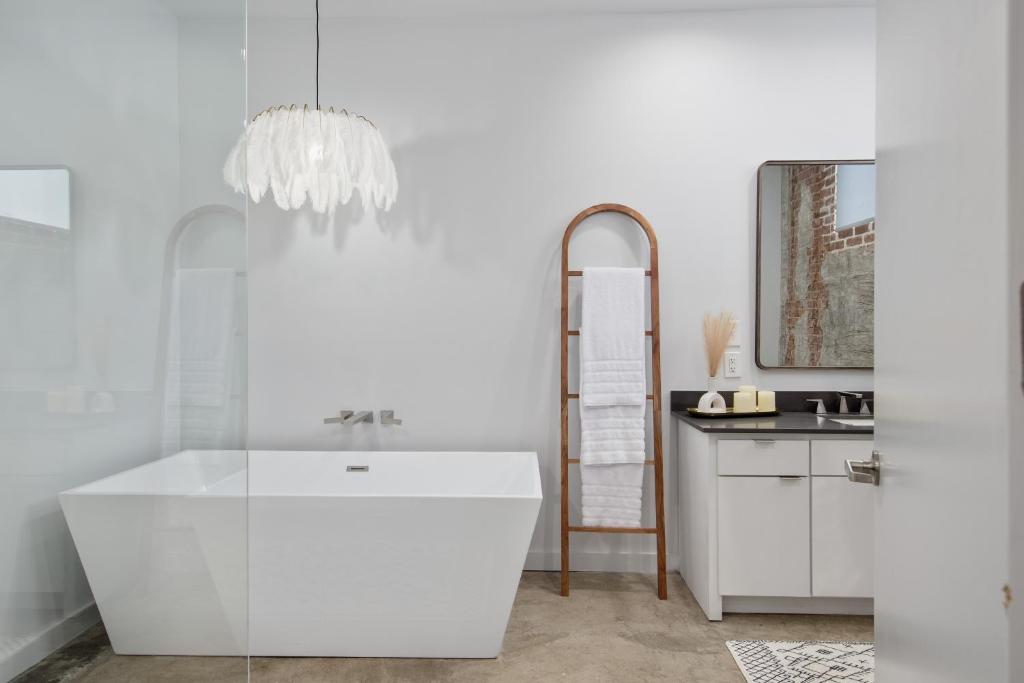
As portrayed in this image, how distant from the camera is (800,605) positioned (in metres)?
2.67

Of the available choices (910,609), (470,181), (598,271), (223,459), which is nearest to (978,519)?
(910,609)

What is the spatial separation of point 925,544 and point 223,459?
1.08 metres

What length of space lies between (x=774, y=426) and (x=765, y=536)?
18.1 inches

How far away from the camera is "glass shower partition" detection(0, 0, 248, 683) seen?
59 centimetres

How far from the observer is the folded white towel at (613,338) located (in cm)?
302

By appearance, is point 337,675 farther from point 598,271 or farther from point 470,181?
point 470,181

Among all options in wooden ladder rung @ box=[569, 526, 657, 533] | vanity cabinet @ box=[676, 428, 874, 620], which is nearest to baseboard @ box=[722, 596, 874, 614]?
vanity cabinet @ box=[676, 428, 874, 620]

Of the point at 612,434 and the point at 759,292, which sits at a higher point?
the point at 759,292

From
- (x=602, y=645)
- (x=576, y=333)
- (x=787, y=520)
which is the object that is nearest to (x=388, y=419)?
(x=576, y=333)

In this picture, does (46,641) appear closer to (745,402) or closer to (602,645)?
(602,645)

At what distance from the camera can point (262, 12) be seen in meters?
3.22

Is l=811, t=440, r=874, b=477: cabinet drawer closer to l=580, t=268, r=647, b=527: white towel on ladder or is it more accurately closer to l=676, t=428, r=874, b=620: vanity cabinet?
l=676, t=428, r=874, b=620: vanity cabinet

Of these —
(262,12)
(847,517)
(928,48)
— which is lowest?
(847,517)

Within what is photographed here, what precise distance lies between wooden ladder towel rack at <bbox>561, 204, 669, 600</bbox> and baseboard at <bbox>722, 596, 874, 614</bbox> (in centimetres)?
35
